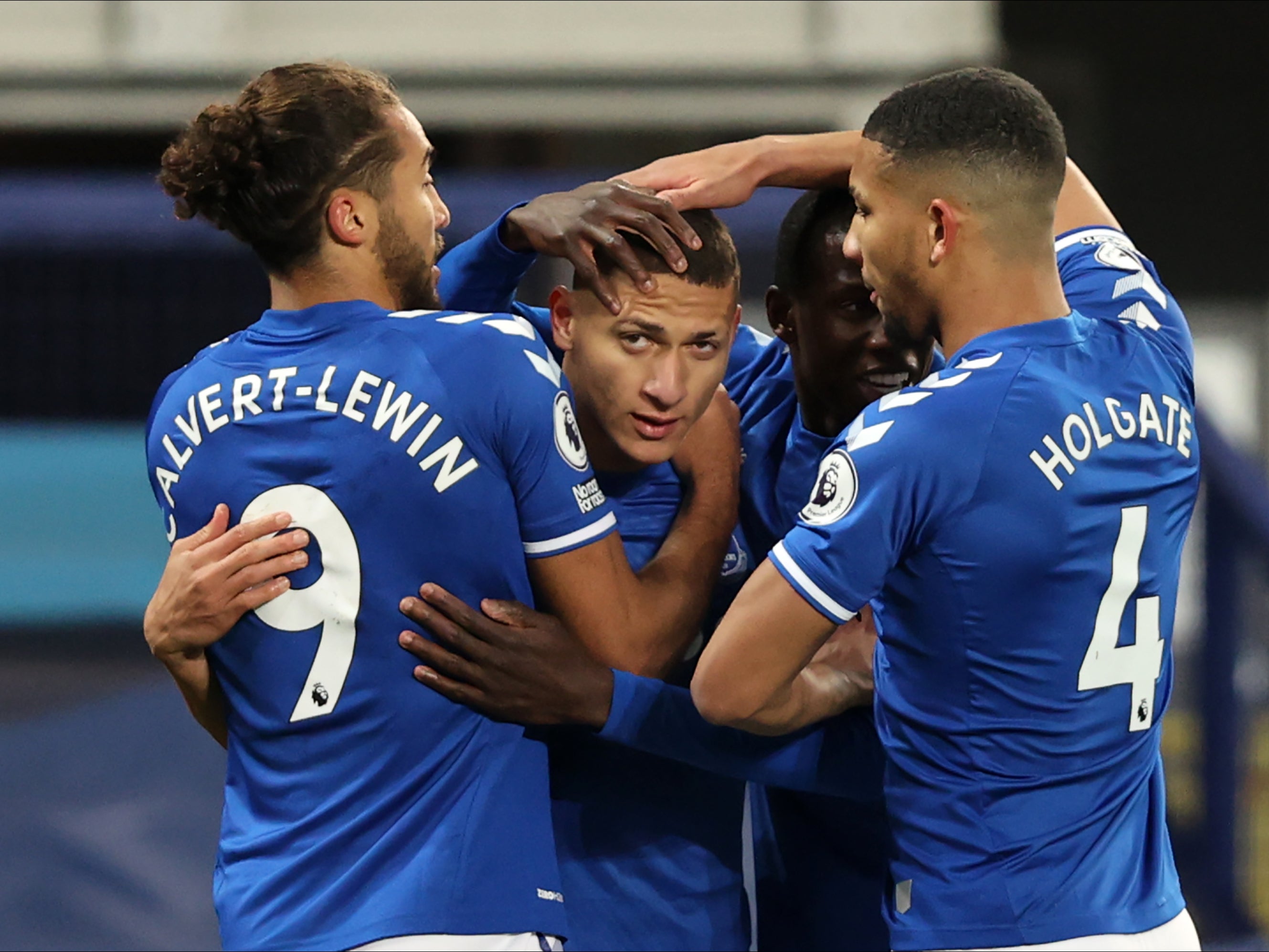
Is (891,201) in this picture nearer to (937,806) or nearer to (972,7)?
(937,806)

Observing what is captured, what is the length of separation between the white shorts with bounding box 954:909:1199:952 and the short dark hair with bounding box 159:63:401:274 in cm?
129

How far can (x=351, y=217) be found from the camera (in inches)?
74.7

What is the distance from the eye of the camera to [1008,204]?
Answer: 1824 mm

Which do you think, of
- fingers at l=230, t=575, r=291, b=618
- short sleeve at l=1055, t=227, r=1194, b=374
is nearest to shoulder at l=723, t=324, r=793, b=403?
short sleeve at l=1055, t=227, r=1194, b=374

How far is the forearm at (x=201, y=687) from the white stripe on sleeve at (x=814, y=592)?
2.74 ft

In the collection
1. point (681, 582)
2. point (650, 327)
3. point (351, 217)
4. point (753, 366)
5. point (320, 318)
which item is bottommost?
point (681, 582)

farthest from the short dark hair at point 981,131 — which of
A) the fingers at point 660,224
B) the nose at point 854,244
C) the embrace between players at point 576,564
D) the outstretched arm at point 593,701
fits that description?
the outstretched arm at point 593,701

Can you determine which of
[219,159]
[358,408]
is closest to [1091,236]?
[358,408]

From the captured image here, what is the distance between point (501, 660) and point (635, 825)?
0.53 m

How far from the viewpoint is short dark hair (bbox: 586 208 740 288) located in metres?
2.13

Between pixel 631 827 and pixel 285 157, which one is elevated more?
pixel 285 157

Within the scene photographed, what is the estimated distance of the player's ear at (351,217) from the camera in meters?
1.88

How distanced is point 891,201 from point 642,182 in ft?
1.63

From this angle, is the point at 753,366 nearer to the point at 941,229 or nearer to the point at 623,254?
the point at 623,254
